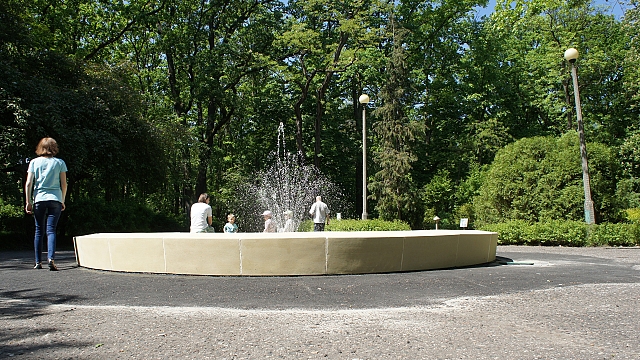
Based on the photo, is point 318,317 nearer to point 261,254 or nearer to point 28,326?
point 28,326

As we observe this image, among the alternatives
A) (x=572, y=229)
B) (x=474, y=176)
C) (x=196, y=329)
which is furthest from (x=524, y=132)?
(x=196, y=329)

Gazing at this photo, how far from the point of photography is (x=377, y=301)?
5230 mm

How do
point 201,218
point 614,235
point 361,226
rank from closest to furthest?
point 201,218, point 614,235, point 361,226

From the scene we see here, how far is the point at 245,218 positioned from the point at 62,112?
13451mm

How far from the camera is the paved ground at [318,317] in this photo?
3.47 meters

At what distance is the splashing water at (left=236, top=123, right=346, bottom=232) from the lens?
25156 mm

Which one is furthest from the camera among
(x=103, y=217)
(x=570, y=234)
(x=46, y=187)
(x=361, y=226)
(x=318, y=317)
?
(x=103, y=217)

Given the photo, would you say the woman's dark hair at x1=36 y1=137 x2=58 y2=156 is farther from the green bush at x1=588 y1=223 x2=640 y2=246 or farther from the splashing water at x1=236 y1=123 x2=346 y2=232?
the splashing water at x1=236 y1=123 x2=346 y2=232

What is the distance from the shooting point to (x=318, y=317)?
14.6 ft

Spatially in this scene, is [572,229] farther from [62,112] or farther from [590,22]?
[590,22]

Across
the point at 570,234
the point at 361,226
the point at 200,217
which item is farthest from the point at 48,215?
the point at 570,234

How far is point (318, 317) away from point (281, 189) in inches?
858

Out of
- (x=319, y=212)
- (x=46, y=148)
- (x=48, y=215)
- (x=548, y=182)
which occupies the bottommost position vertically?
(x=319, y=212)

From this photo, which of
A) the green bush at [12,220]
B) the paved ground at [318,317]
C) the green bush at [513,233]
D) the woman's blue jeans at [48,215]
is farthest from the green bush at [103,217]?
the green bush at [513,233]
